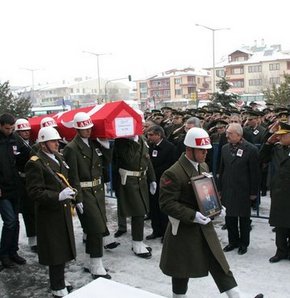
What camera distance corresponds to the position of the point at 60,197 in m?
4.51

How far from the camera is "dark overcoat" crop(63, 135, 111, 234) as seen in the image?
532 cm

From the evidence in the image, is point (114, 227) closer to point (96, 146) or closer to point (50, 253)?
point (96, 146)

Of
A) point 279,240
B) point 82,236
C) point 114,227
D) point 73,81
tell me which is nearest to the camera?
point 279,240

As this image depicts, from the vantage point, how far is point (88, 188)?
5449mm

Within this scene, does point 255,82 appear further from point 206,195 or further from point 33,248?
point 206,195

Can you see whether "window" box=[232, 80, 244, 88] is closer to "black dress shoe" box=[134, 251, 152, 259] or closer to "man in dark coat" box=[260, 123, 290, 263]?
"man in dark coat" box=[260, 123, 290, 263]

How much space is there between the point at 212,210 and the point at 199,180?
0.31 m

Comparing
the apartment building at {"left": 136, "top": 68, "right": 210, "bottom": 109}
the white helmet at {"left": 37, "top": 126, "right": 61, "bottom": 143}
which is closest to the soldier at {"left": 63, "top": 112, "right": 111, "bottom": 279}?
the white helmet at {"left": 37, "top": 126, "right": 61, "bottom": 143}

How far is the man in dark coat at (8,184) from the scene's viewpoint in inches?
217

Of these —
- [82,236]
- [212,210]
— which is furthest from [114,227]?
[212,210]

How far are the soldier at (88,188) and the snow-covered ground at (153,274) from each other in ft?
1.10

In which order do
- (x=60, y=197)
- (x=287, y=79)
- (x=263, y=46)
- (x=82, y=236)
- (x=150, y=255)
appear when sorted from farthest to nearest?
(x=263, y=46) < (x=287, y=79) < (x=82, y=236) < (x=150, y=255) < (x=60, y=197)

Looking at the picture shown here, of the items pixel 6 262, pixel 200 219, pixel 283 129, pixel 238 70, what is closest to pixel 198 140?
pixel 200 219

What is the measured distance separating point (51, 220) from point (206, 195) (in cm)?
176
